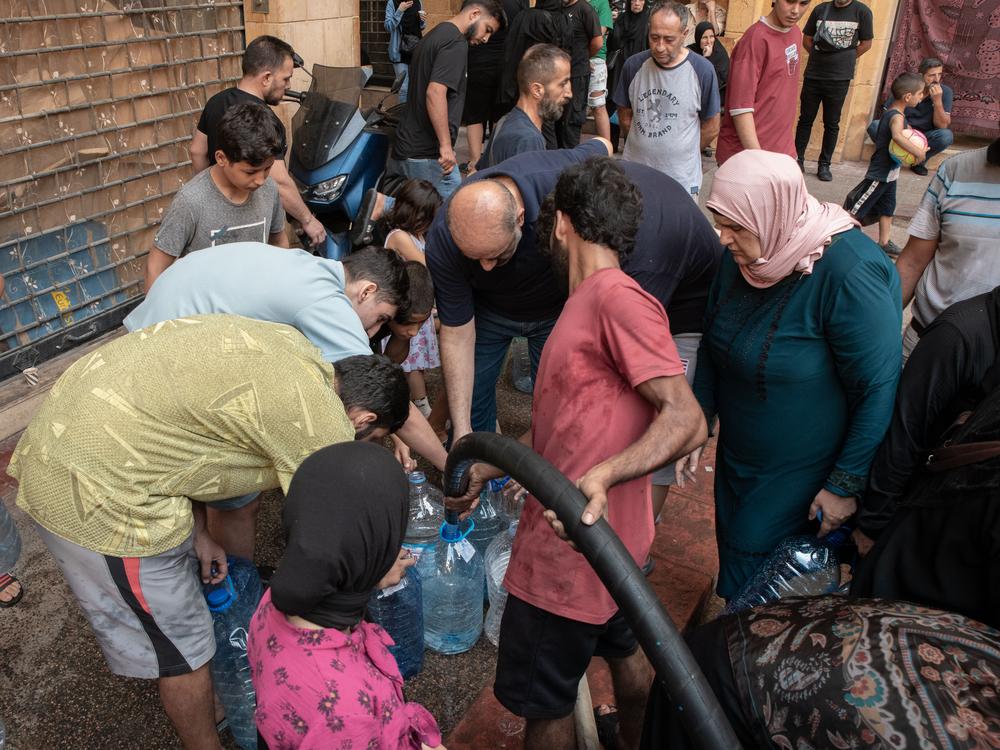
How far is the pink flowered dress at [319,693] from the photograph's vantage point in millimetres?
1665

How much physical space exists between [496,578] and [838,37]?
7.61 metres

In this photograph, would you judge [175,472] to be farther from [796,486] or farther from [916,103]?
[916,103]

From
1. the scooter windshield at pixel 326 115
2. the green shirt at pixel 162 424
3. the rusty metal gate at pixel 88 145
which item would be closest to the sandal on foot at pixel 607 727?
the green shirt at pixel 162 424

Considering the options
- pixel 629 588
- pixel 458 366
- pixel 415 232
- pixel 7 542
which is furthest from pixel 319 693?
pixel 415 232

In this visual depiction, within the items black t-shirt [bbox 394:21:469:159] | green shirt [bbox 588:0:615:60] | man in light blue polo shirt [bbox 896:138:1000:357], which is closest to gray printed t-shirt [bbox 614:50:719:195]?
black t-shirt [bbox 394:21:469:159]

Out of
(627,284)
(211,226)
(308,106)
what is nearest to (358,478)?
(627,284)

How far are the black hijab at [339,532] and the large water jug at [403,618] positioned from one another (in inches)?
46.8

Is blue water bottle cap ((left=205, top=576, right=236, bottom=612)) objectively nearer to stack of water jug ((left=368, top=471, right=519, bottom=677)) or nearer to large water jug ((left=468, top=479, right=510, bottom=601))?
stack of water jug ((left=368, top=471, right=519, bottom=677))

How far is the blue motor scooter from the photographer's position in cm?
552

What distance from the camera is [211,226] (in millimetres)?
3578

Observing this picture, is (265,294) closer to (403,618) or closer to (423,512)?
(403,618)

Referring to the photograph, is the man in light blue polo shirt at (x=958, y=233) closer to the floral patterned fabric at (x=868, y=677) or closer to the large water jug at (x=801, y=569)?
the large water jug at (x=801, y=569)

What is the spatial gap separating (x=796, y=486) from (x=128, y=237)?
14.4 feet

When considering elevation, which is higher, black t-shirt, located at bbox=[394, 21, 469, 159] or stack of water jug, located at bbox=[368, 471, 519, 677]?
black t-shirt, located at bbox=[394, 21, 469, 159]
